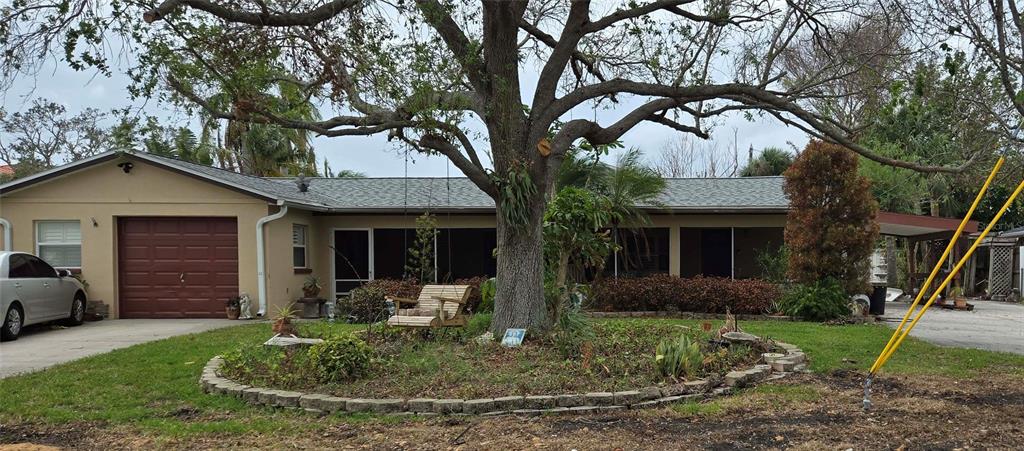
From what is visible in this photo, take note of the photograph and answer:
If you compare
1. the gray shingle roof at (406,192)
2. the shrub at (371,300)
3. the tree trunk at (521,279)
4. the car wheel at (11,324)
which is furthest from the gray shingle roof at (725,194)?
the car wheel at (11,324)

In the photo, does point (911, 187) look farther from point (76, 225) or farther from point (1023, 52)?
point (76, 225)

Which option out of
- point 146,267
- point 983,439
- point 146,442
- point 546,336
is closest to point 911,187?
point 546,336

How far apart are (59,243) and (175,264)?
7.77 feet

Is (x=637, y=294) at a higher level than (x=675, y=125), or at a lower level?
lower

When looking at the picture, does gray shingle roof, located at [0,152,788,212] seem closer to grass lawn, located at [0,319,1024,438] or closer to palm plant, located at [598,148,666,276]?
palm plant, located at [598,148,666,276]

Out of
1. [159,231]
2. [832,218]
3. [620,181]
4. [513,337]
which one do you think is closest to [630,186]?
[620,181]

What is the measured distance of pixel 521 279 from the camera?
8.86 m

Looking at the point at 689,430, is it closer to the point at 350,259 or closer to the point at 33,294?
the point at 33,294

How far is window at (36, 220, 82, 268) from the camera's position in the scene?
46.5 feet

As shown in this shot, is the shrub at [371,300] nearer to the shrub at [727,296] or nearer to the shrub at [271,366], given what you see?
the shrub at [271,366]

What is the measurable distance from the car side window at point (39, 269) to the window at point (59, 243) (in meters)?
2.06

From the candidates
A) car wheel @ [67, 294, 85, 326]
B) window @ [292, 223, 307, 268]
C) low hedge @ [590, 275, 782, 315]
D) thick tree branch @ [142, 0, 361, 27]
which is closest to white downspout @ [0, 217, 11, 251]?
car wheel @ [67, 294, 85, 326]

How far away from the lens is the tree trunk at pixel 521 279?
884cm

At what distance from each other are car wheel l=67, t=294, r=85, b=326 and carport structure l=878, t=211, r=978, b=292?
1669 centimetres
